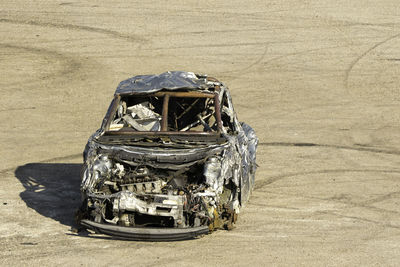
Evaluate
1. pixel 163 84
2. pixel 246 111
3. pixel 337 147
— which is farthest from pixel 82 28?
pixel 163 84

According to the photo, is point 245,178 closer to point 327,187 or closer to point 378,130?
point 327,187

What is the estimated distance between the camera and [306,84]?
22.1 metres

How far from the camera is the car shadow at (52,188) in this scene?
12.4 m

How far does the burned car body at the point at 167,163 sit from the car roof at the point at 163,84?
0.02m

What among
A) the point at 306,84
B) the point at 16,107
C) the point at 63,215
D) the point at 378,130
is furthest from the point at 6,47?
the point at 63,215

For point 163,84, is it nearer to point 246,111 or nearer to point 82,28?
point 246,111

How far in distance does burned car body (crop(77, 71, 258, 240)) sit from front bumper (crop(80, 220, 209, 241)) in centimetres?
1

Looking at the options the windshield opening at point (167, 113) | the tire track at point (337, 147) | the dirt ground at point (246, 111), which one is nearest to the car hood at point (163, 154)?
the windshield opening at point (167, 113)

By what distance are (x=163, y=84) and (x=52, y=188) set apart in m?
2.67

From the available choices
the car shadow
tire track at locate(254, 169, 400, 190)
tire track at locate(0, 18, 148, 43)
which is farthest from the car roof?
tire track at locate(0, 18, 148, 43)

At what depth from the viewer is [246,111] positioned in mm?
19969

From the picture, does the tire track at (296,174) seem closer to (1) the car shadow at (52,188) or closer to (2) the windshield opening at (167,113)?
(2) the windshield opening at (167,113)

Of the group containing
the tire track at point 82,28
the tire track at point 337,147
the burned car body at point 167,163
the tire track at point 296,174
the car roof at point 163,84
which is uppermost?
the car roof at point 163,84

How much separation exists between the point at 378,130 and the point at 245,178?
23.9 feet
